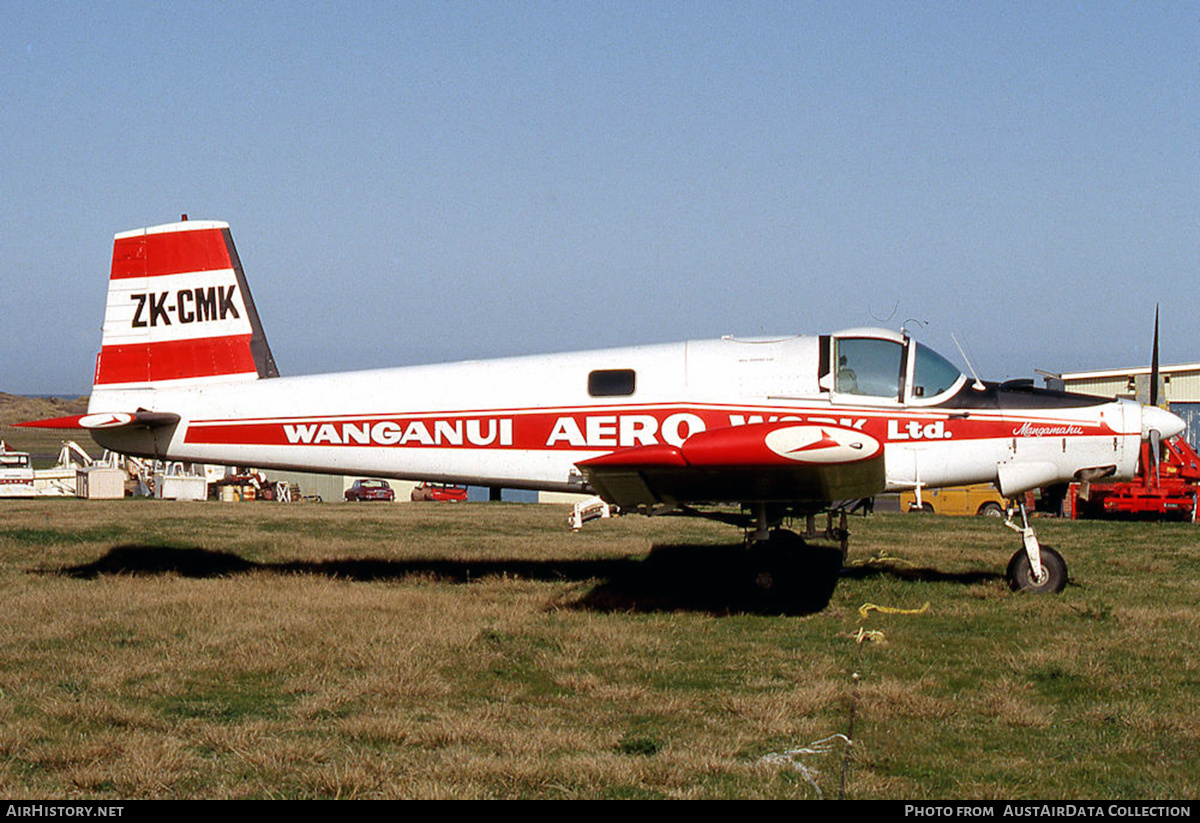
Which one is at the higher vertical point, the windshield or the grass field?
the windshield

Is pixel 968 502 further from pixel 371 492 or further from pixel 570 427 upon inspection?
pixel 371 492

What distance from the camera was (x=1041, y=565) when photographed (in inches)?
443

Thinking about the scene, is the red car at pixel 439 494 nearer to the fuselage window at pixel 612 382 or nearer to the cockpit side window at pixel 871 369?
the fuselage window at pixel 612 382

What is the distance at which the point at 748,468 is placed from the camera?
380 inches

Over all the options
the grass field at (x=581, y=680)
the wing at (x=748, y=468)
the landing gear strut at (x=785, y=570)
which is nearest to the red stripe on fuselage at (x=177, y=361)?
the grass field at (x=581, y=680)

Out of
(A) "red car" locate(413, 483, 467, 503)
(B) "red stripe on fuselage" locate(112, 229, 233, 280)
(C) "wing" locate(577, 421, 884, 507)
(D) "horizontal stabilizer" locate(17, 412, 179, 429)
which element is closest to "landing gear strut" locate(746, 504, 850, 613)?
(C) "wing" locate(577, 421, 884, 507)

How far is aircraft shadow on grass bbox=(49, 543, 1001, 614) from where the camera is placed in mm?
11102

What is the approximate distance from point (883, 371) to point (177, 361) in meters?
8.07

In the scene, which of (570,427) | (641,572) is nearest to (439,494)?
(641,572)

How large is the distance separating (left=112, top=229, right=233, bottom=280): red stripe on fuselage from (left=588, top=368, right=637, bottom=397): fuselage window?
4862 millimetres

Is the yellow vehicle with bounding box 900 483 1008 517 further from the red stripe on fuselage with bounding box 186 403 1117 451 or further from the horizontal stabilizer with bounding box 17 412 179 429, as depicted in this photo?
the horizontal stabilizer with bounding box 17 412 179 429

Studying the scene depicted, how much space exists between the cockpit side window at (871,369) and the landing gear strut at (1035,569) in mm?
1924
